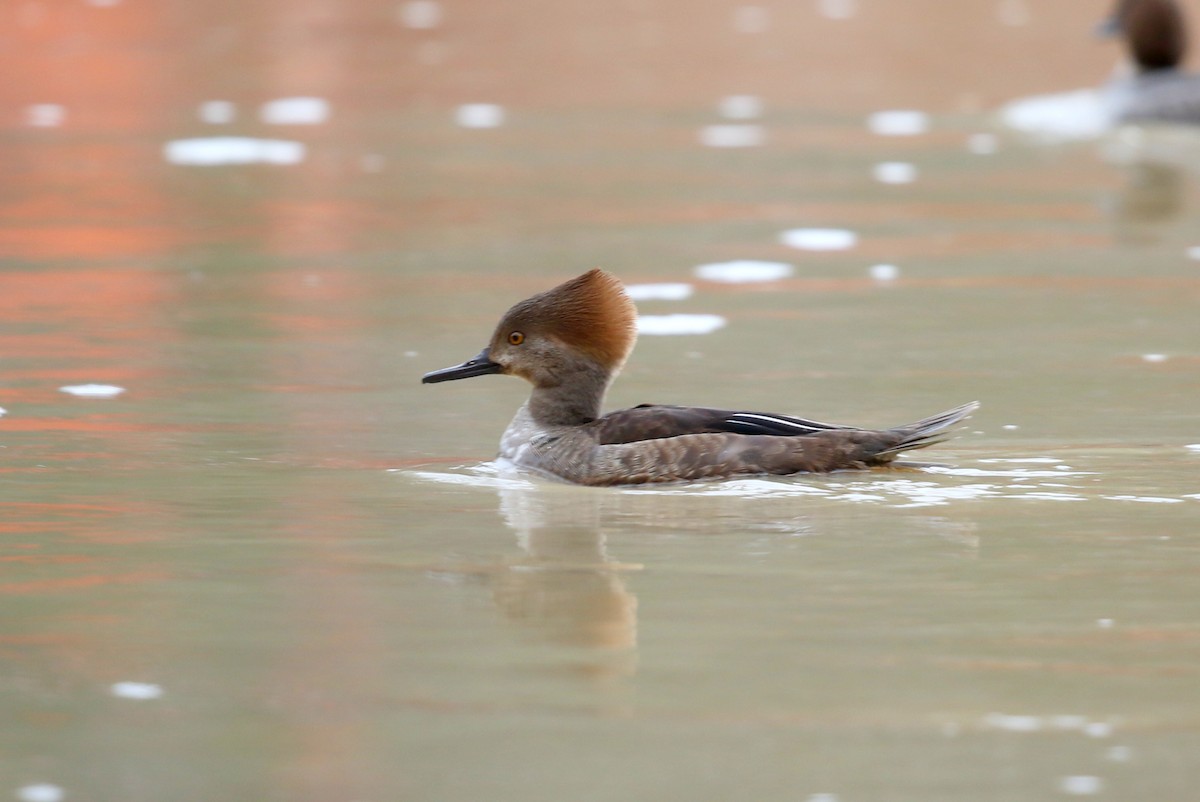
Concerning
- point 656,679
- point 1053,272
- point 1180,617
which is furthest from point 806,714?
point 1053,272

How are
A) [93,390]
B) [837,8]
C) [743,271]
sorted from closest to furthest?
[93,390] → [743,271] → [837,8]

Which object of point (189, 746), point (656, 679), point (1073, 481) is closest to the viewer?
point (189, 746)

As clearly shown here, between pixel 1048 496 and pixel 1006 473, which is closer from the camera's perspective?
pixel 1048 496

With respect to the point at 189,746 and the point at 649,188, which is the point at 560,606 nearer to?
the point at 189,746

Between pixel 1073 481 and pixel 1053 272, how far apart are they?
466cm

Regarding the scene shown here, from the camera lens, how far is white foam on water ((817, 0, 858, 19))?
24984 mm

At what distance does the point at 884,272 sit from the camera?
1166cm

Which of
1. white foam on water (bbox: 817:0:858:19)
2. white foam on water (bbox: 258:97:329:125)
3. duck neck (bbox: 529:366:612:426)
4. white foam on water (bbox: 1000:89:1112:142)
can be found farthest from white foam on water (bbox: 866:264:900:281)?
white foam on water (bbox: 817:0:858:19)

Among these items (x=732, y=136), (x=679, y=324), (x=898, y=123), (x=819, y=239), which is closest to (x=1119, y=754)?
(x=679, y=324)

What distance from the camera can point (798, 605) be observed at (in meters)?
5.77

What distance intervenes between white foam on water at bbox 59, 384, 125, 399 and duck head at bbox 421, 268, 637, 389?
159cm

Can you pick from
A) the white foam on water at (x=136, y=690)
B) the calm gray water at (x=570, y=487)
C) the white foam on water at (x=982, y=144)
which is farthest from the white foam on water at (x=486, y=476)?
the white foam on water at (x=982, y=144)

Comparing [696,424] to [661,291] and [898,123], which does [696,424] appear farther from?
[898,123]

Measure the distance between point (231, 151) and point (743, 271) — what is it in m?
5.41
